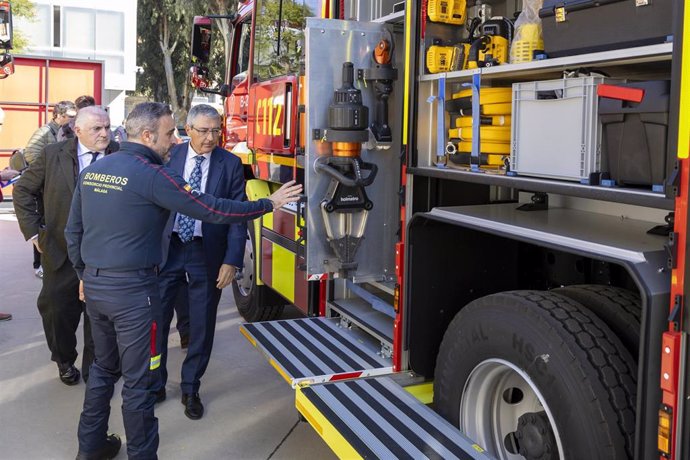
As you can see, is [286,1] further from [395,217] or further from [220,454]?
[220,454]

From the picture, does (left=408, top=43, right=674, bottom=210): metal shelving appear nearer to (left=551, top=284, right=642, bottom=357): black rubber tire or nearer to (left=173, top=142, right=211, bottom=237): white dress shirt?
(left=551, top=284, right=642, bottom=357): black rubber tire

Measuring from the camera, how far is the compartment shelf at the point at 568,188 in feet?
6.96

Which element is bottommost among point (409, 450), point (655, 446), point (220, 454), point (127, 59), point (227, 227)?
point (220, 454)

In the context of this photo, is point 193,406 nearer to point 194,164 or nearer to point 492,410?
point 194,164

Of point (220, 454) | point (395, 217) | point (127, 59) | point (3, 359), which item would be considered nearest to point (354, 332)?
point (395, 217)

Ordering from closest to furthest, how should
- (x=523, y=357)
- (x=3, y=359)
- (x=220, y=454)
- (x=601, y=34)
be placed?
(x=601, y=34) → (x=523, y=357) → (x=220, y=454) → (x=3, y=359)

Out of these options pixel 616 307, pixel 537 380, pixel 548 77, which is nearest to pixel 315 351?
pixel 537 380

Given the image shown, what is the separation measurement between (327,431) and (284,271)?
2.12m

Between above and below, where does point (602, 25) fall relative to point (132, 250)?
above

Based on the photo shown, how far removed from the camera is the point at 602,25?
2404 mm

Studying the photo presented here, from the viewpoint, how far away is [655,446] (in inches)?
83.5

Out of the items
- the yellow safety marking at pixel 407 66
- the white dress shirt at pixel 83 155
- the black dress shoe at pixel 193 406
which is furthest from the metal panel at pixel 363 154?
the white dress shirt at pixel 83 155

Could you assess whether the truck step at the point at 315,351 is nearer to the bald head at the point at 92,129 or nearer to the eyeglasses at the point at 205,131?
the eyeglasses at the point at 205,131

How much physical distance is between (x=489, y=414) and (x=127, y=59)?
1260 inches
